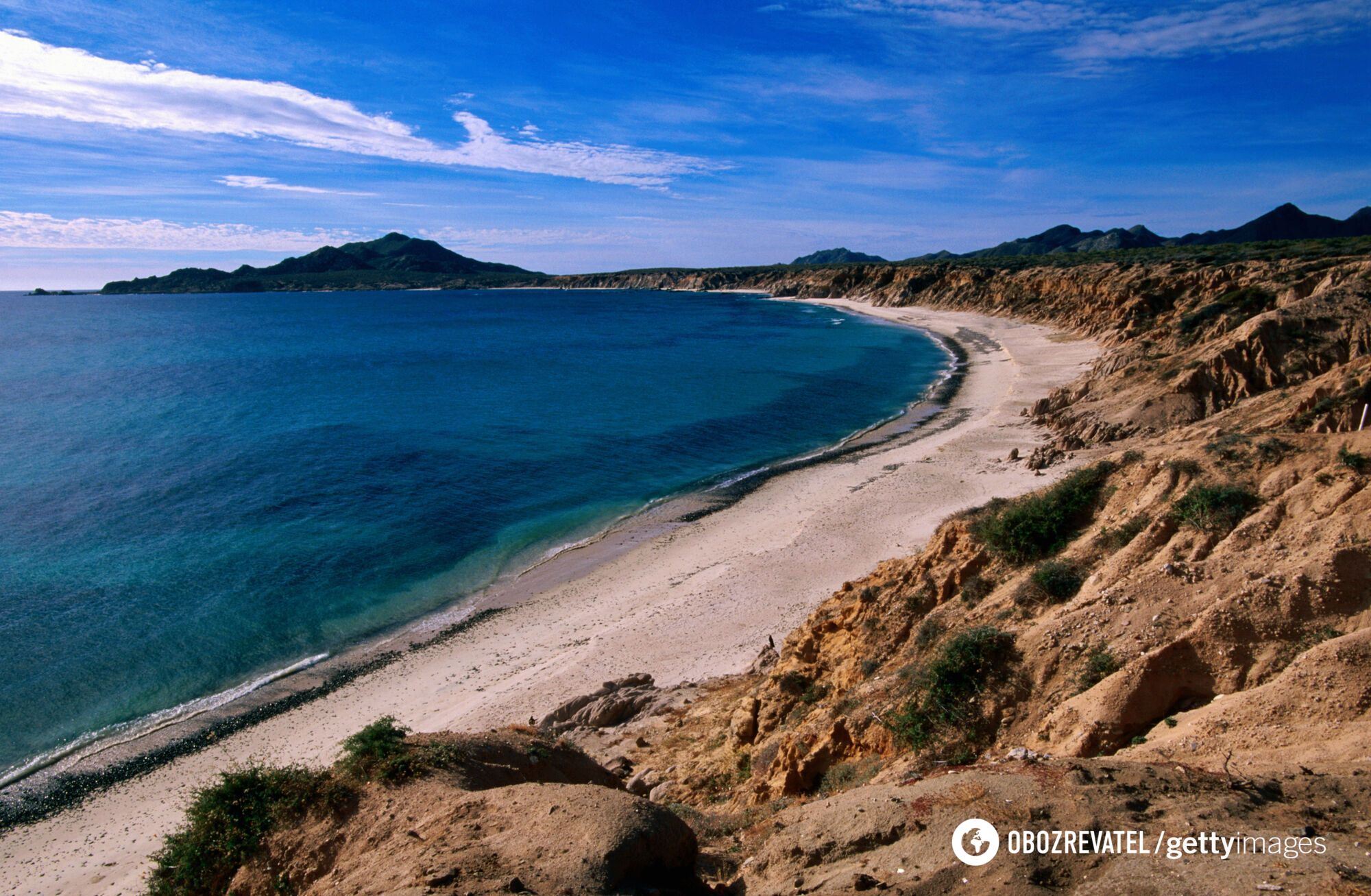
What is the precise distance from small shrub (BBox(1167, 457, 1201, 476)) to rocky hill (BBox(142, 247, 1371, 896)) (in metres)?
0.05

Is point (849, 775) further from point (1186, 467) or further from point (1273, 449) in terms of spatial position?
point (1273, 449)

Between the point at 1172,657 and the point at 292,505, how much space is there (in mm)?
30905

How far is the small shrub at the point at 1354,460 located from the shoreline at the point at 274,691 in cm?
1944

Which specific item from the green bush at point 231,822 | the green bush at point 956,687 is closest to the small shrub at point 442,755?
the green bush at point 231,822

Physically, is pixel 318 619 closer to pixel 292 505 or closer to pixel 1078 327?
pixel 292 505

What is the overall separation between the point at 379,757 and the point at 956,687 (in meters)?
7.68

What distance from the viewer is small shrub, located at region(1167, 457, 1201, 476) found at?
11883 mm

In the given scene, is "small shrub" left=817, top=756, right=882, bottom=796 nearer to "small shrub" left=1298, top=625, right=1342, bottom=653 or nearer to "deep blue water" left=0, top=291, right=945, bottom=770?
"small shrub" left=1298, top=625, right=1342, bottom=653

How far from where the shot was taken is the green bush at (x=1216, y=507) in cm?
1072

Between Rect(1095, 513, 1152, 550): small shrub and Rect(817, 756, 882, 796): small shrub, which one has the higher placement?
Rect(1095, 513, 1152, 550): small shrub

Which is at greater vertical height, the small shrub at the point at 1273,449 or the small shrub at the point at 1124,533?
the small shrub at the point at 1273,449

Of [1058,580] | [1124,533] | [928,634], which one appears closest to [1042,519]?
[1124,533]

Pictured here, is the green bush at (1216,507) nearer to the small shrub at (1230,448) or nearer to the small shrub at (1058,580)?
the small shrub at (1230,448)

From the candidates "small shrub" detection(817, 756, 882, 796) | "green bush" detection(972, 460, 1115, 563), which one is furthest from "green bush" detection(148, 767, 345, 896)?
"green bush" detection(972, 460, 1115, 563)
